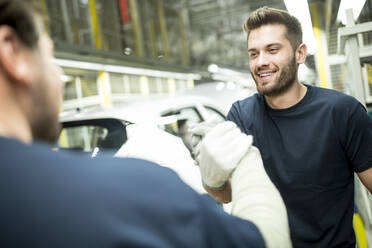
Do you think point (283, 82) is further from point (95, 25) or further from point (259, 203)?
point (95, 25)

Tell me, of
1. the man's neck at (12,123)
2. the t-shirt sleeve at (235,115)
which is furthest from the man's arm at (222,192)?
the man's neck at (12,123)

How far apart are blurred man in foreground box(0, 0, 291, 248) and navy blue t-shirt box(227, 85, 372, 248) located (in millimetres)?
718

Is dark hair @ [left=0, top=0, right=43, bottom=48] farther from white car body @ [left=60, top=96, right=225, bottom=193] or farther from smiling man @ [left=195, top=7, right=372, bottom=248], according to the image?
smiling man @ [left=195, top=7, right=372, bottom=248]

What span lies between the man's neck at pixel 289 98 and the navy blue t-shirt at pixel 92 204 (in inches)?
38.9

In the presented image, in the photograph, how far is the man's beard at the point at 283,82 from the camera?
1420 millimetres

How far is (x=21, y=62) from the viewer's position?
573 mm

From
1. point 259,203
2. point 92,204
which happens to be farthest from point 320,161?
point 92,204

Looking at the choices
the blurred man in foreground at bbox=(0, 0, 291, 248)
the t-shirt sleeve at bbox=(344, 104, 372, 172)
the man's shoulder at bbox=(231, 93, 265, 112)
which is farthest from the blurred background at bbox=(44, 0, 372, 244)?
the blurred man in foreground at bbox=(0, 0, 291, 248)

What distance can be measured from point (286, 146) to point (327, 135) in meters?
0.17

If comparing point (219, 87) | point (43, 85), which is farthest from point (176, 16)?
point (43, 85)

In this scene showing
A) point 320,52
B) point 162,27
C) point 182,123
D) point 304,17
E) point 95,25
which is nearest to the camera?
point 304,17

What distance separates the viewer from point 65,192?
1.55 ft

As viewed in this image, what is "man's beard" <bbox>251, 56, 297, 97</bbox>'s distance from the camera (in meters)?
1.42

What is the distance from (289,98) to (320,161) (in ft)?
1.01
